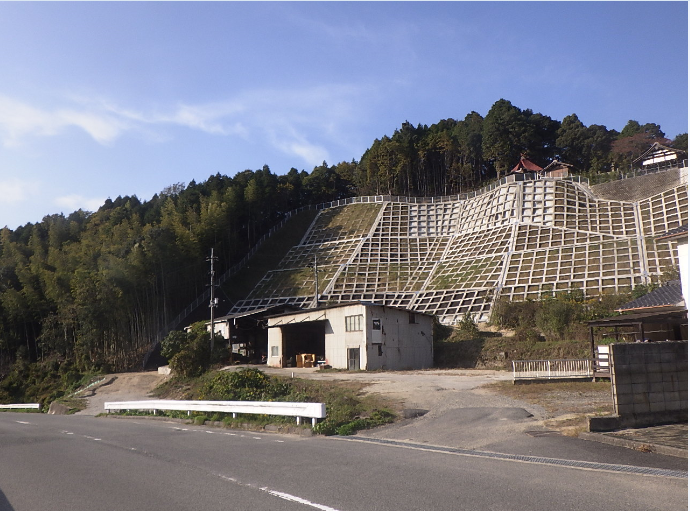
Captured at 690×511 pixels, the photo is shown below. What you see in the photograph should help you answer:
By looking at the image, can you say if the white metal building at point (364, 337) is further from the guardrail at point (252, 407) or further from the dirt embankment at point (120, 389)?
the guardrail at point (252, 407)

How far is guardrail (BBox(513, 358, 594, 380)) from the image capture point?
18.2 metres

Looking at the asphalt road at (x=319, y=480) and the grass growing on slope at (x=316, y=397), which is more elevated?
the asphalt road at (x=319, y=480)

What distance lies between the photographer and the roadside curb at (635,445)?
7.82m

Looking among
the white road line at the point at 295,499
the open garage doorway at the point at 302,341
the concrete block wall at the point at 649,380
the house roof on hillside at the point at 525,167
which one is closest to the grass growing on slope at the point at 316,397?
the concrete block wall at the point at 649,380

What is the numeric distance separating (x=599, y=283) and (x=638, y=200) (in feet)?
45.1

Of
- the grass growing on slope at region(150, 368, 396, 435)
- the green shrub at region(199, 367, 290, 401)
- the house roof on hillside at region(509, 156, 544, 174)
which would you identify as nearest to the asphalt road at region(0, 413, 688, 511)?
the grass growing on slope at region(150, 368, 396, 435)

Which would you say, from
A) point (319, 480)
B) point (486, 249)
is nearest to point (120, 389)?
point (319, 480)

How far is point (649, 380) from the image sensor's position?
10250 millimetres

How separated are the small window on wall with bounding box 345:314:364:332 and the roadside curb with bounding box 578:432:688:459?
725 inches

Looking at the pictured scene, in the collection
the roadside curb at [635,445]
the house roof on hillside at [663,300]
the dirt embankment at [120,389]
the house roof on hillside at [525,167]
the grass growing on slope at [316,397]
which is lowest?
the dirt embankment at [120,389]

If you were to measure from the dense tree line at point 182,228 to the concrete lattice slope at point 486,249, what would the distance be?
7.72 meters

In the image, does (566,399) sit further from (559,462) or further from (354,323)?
(354,323)

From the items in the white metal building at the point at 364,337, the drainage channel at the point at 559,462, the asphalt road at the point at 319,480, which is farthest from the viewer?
the white metal building at the point at 364,337

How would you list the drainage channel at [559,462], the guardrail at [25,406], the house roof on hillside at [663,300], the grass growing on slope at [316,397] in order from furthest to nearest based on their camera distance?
the guardrail at [25,406]
the house roof on hillside at [663,300]
the grass growing on slope at [316,397]
the drainage channel at [559,462]
